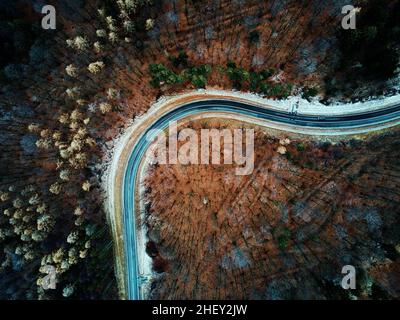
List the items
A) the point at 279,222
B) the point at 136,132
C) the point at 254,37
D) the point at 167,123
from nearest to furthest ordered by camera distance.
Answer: the point at 279,222 < the point at 254,37 < the point at 167,123 < the point at 136,132

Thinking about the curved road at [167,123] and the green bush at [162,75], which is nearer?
the green bush at [162,75]

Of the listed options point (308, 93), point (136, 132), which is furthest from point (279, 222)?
point (136, 132)

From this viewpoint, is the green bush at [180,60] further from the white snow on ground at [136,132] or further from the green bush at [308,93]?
the green bush at [308,93]

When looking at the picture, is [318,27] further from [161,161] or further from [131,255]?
[131,255]

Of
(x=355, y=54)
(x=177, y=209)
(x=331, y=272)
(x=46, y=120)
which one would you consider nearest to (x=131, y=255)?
(x=177, y=209)

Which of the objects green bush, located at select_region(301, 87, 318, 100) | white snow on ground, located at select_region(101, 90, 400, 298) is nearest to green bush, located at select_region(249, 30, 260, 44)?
white snow on ground, located at select_region(101, 90, 400, 298)

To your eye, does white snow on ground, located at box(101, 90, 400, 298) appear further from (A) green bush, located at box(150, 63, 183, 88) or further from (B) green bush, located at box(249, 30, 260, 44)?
(B) green bush, located at box(249, 30, 260, 44)

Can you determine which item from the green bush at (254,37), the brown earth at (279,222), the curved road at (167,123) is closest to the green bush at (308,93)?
the curved road at (167,123)

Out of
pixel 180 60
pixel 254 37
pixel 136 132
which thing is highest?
pixel 254 37

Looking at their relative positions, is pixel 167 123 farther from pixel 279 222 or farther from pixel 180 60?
pixel 279 222

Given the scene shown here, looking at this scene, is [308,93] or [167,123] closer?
[308,93]
